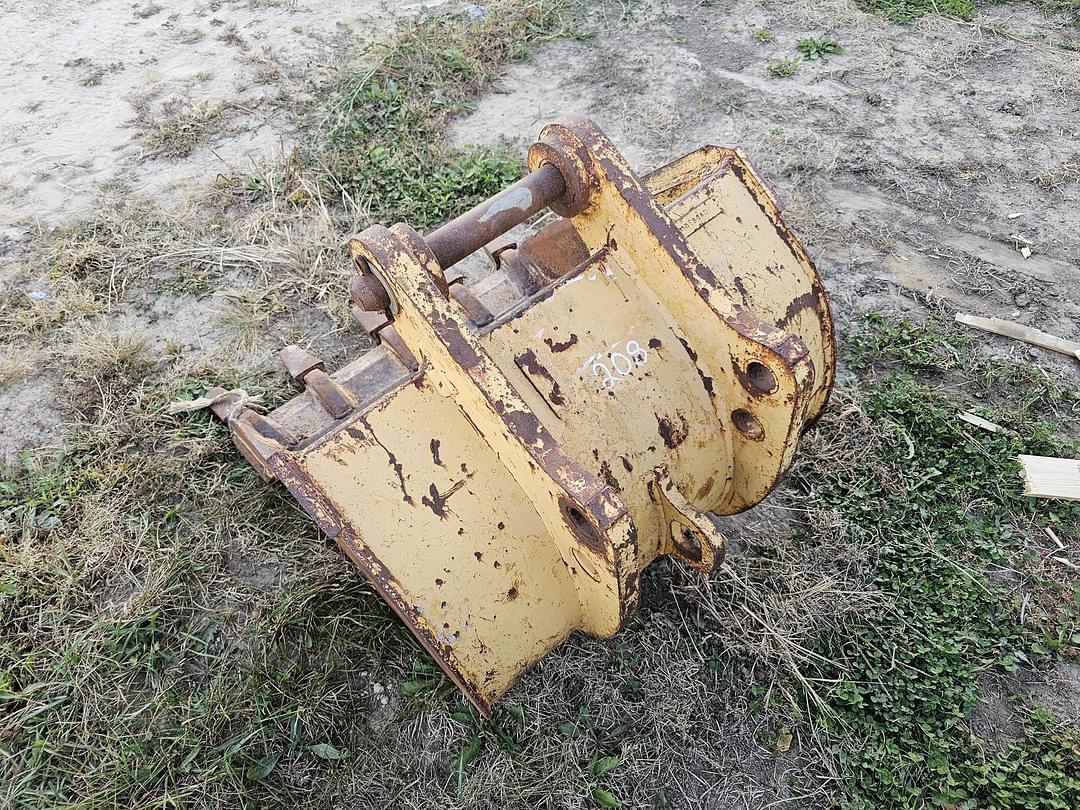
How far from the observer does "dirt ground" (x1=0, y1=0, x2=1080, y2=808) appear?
290 centimetres

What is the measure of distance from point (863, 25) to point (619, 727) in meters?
6.16

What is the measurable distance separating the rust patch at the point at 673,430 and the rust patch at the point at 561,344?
37 centimetres

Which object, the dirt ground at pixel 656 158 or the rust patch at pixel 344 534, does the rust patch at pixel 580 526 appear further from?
the dirt ground at pixel 656 158

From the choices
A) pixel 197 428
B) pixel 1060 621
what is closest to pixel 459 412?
pixel 197 428

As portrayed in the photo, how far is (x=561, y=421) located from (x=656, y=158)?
3447mm

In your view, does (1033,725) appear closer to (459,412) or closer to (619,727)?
(619,727)

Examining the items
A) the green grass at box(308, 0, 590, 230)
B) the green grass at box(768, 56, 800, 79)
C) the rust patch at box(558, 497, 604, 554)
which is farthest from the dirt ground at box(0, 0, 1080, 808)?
the rust patch at box(558, 497, 604, 554)

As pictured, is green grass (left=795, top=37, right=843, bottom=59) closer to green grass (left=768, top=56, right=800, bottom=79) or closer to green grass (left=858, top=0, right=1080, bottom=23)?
green grass (left=768, top=56, right=800, bottom=79)

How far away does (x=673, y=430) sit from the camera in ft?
7.79

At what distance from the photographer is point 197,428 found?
366 centimetres

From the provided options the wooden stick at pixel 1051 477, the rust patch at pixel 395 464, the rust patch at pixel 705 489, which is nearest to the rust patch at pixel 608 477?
the rust patch at pixel 705 489

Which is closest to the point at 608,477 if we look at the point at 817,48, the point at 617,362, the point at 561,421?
the point at 561,421

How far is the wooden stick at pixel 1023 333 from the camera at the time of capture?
3.94 meters

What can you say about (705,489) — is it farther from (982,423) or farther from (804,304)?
(982,423)
